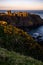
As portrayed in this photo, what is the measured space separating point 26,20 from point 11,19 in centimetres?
1894

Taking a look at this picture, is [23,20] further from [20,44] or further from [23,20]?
[20,44]

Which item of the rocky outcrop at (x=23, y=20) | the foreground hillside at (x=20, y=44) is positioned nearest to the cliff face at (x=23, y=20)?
the rocky outcrop at (x=23, y=20)

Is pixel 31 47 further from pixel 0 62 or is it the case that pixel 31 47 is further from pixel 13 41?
pixel 0 62

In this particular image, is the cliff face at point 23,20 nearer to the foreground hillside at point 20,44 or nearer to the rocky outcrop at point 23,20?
the rocky outcrop at point 23,20

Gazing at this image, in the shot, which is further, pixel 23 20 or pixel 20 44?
pixel 23 20

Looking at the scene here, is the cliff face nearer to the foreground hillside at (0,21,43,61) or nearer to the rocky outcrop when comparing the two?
the rocky outcrop

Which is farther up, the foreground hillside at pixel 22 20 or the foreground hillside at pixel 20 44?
the foreground hillside at pixel 20 44

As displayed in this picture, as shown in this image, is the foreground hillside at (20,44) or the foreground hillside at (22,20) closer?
the foreground hillside at (20,44)

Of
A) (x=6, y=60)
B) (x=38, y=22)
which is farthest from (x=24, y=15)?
(x=6, y=60)

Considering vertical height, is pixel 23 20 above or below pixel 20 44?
below

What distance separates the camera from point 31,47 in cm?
4344

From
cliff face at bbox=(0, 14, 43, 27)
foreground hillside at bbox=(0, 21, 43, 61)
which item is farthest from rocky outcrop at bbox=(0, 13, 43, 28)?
foreground hillside at bbox=(0, 21, 43, 61)

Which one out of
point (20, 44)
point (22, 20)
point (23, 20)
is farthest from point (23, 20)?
point (20, 44)

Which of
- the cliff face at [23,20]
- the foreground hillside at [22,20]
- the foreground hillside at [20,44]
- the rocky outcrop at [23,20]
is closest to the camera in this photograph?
the foreground hillside at [20,44]
